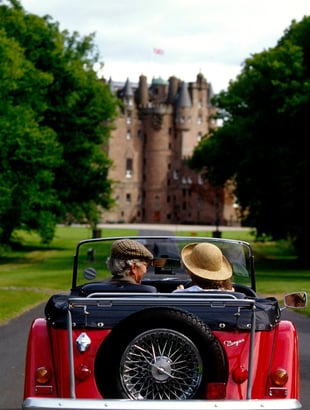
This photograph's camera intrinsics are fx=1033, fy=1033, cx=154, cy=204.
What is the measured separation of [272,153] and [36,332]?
40.1 metres

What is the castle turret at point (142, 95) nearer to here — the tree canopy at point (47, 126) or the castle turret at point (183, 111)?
the castle turret at point (183, 111)

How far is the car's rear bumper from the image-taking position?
6332mm

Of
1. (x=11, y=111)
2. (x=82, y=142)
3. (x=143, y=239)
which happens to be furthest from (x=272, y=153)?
(x=143, y=239)

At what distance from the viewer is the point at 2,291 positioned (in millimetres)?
26547

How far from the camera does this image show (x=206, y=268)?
756 centimetres

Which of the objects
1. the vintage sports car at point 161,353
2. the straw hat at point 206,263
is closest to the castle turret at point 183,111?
the straw hat at point 206,263

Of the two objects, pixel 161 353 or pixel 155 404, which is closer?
pixel 155 404

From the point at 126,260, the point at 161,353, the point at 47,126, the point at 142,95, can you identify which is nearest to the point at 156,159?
the point at 142,95

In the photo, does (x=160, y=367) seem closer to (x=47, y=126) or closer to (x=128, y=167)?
(x=47, y=126)

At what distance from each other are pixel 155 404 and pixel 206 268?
148cm

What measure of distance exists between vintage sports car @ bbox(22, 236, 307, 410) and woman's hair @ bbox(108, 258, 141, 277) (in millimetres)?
121

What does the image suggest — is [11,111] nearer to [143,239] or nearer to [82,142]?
[82,142]

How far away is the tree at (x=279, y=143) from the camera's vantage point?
44469 millimetres

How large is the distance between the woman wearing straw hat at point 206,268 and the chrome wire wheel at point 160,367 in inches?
35.3
